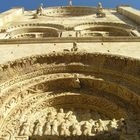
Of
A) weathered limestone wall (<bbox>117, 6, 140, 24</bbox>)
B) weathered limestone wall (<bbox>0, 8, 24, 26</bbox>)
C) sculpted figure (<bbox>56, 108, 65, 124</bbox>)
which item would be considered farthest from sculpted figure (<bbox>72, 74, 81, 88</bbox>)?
weathered limestone wall (<bbox>117, 6, 140, 24</bbox>)

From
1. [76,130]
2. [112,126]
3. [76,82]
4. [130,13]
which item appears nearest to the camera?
[76,130]

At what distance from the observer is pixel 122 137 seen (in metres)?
7.37

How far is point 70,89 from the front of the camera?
387 inches

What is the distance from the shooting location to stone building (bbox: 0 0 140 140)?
7.81 metres

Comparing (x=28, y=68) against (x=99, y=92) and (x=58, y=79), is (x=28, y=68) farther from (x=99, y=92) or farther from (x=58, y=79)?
(x=99, y=92)

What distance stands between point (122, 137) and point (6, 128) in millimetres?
2572

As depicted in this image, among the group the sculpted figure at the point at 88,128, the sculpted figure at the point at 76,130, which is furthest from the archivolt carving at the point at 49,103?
the sculpted figure at the point at 76,130

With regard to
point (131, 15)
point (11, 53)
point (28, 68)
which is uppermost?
point (131, 15)

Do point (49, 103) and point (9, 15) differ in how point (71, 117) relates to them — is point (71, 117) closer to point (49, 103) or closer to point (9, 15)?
point (49, 103)

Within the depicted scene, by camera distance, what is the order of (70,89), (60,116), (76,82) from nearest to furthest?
(60,116) < (76,82) < (70,89)

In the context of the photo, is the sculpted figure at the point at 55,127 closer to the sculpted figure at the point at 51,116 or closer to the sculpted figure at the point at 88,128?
the sculpted figure at the point at 51,116

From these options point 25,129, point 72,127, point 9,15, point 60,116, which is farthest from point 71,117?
point 9,15

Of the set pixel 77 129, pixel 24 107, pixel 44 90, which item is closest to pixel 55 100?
pixel 44 90

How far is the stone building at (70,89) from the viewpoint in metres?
7.81
